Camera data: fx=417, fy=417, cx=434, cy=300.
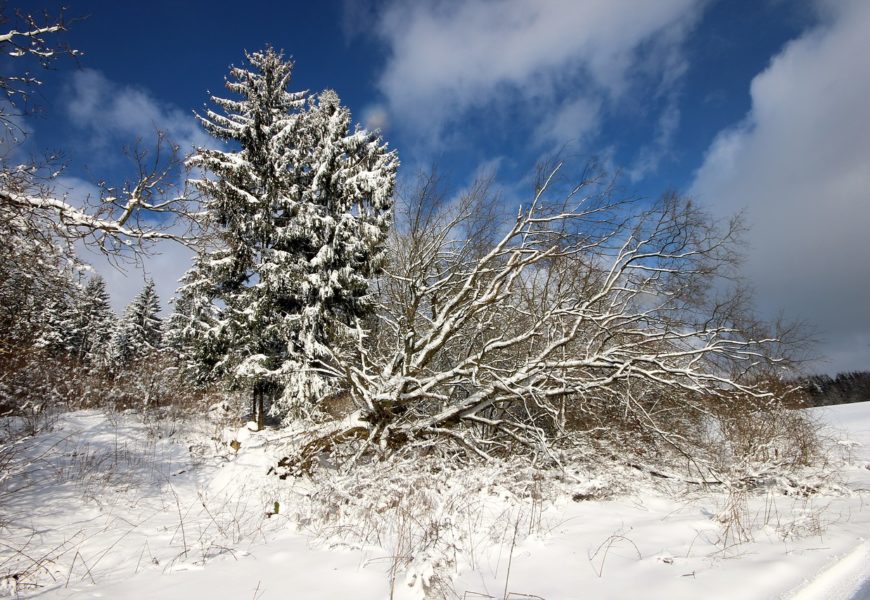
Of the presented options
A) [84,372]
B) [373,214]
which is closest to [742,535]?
[373,214]

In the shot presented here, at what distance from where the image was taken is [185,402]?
422 inches

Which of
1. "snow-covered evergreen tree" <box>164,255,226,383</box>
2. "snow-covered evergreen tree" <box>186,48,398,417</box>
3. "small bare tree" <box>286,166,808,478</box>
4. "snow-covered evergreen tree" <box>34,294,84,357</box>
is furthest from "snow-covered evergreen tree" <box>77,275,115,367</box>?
"small bare tree" <box>286,166,808,478</box>

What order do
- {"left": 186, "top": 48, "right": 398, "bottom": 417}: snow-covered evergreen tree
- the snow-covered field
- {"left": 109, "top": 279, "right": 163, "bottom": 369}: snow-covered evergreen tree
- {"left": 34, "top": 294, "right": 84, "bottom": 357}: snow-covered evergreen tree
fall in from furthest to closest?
{"left": 109, "top": 279, "right": 163, "bottom": 369}: snow-covered evergreen tree < {"left": 186, "top": 48, "right": 398, "bottom": 417}: snow-covered evergreen tree < {"left": 34, "top": 294, "right": 84, "bottom": 357}: snow-covered evergreen tree < the snow-covered field

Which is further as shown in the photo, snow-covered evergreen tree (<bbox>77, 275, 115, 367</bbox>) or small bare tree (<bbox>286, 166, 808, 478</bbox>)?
snow-covered evergreen tree (<bbox>77, 275, 115, 367</bbox>)

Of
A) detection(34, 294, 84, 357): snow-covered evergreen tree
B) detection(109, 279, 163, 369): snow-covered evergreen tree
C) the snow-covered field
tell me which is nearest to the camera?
the snow-covered field

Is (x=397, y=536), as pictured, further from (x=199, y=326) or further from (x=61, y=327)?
(x=61, y=327)

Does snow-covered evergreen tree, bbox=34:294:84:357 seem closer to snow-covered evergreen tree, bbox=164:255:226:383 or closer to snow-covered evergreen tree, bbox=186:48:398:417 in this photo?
snow-covered evergreen tree, bbox=164:255:226:383

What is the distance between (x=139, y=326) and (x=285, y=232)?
3013 cm

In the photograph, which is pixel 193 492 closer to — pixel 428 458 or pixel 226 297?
pixel 428 458

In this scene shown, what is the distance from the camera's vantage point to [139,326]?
110 ft

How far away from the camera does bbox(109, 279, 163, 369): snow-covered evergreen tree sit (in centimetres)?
3344

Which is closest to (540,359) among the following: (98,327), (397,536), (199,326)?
(397,536)

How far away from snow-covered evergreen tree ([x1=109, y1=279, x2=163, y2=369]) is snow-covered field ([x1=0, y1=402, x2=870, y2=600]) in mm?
32491

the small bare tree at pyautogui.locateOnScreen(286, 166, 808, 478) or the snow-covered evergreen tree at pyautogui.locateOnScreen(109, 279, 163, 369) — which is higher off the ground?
the snow-covered evergreen tree at pyautogui.locateOnScreen(109, 279, 163, 369)
